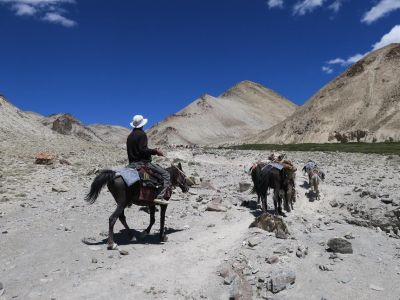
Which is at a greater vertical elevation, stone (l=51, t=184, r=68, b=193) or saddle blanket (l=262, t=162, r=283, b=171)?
saddle blanket (l=262, t=162, r=283, b=171)

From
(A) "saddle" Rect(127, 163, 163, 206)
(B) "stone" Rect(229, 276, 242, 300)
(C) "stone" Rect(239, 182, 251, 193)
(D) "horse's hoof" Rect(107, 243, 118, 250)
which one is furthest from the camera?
(C) "stone" Rect(239, 182, 251, 193)

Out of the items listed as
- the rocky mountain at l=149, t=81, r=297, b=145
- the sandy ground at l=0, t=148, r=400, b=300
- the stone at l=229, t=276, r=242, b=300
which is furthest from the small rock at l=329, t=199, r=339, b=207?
the rocky mountain at l=149, t=81, r=297, b=145

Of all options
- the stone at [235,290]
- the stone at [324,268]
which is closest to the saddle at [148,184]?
the stone at [235,290]

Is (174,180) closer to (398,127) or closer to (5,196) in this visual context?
(5,196)

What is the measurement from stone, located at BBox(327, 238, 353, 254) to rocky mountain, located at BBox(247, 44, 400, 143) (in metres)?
72.7

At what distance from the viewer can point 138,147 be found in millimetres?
12141

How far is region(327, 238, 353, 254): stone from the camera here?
37.7ft

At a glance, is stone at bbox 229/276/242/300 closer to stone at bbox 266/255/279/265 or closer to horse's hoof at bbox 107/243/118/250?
stone at bbox 266/255/279/265

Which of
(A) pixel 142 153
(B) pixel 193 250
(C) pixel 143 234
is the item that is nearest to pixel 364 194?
(B) pixel 193 250

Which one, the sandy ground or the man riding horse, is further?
the man riding horse

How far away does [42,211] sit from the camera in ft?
51.5

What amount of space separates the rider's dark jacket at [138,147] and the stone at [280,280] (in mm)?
4354

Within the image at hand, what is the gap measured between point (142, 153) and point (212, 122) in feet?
467

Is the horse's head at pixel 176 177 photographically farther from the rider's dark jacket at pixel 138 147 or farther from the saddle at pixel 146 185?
the rider's dark jacket at pixel 138 147
